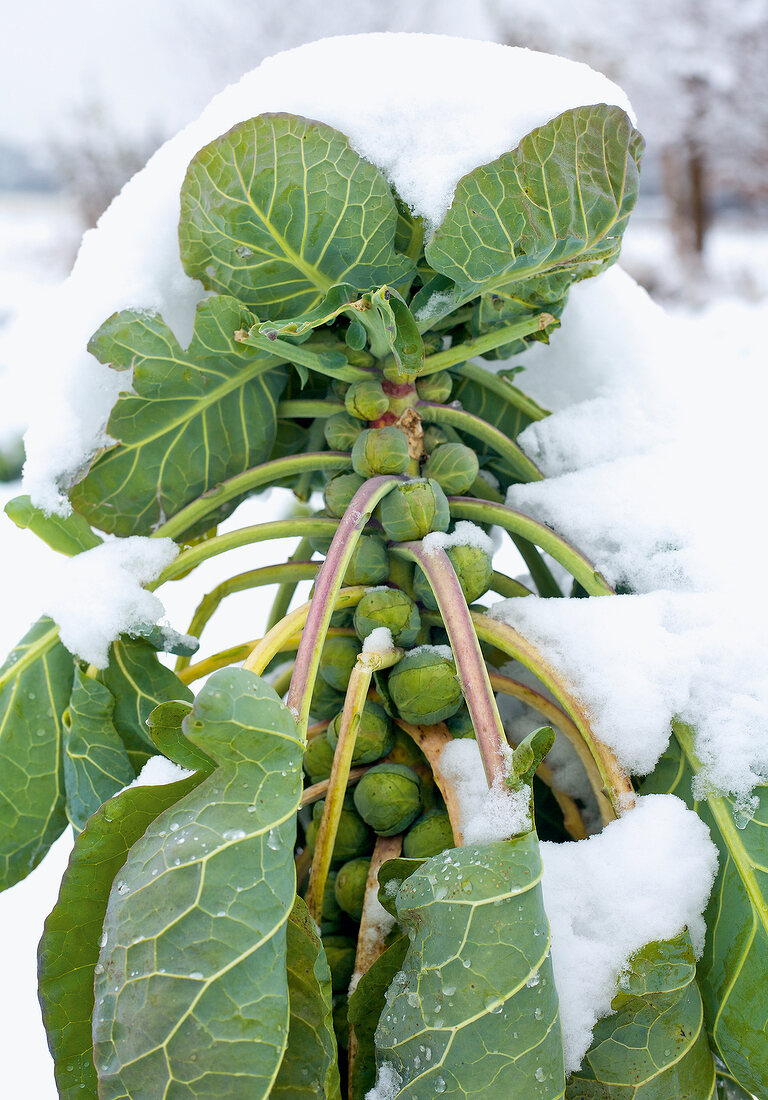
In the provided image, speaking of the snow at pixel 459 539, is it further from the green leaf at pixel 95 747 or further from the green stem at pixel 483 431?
the green leaf at pixel 95 747

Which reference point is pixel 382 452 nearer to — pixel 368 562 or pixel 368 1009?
pixel 368 562

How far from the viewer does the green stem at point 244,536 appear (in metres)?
0.59

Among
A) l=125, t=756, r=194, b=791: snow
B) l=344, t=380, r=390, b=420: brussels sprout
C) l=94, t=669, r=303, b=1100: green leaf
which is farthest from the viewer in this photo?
l=344, t=380, r=390, b=420: brussels sprout

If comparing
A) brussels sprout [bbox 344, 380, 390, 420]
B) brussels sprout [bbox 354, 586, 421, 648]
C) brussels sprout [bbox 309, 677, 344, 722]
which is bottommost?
brussels sprout [bbox 309, 677, 344, 722]

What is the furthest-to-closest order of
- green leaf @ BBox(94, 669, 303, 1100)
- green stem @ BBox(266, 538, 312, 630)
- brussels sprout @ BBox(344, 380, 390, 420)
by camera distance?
green stem @ BBox(266, 538, 312, 630) → brussels sprout @ BBox(344, 380, 390, 420) → green leaf @ BBox(94, 669, 303, 1100)

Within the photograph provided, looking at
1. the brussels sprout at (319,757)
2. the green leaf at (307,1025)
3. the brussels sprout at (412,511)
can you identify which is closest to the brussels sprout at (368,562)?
the brussels sprout at (412,511)

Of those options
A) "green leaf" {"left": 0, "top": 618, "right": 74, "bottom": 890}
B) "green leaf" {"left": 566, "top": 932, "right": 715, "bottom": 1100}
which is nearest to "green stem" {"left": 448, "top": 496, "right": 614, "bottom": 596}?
"green leaf" {"left": 566, "top": 932, "right": 715, "bottom": 1100}

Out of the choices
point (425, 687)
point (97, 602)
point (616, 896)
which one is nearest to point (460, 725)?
point (425, 687)

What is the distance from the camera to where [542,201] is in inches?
19.7

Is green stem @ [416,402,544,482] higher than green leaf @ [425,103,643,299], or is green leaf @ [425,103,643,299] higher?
green leaf @ [425,103,643,299]

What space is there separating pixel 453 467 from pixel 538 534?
0.26 ft

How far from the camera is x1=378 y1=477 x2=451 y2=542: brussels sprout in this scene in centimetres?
54

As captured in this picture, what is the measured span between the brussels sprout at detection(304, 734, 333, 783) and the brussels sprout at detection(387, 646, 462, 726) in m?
0.07

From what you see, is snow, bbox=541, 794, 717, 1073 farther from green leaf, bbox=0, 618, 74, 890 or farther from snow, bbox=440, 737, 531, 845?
green leaf, bbox=0, 618, 74, 890
